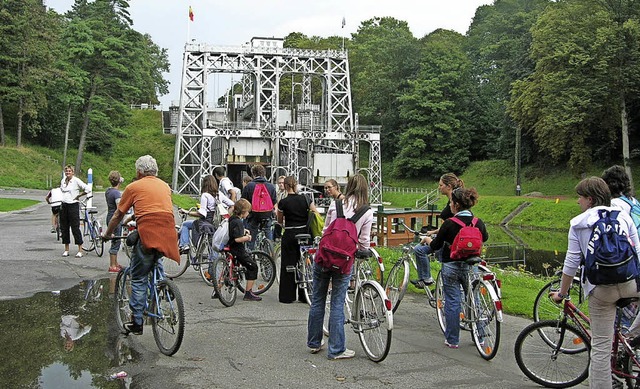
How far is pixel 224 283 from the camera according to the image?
999 centimetres

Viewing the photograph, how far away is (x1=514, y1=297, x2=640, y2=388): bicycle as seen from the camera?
601 centimetres

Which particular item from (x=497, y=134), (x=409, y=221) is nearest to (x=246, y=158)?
(x=497, y=134)

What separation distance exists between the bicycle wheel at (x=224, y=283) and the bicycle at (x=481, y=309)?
347 cm

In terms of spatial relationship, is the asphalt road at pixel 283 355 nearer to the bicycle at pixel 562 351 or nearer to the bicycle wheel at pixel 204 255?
the bicycle at pixel 562 351

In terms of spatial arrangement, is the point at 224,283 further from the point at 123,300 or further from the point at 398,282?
the point at 398,282

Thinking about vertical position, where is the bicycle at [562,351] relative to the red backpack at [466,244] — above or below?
below

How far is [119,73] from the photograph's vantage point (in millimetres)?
61312

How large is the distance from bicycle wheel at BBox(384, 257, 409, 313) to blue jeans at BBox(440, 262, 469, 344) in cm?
159

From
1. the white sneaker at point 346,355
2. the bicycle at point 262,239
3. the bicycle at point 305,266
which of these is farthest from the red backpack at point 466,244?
the bicycle at point 262,239

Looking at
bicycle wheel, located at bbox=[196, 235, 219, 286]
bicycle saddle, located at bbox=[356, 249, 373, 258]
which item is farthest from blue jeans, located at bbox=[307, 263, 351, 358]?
bicycle wheel, located at bbox=[196, 235, 219, 286]

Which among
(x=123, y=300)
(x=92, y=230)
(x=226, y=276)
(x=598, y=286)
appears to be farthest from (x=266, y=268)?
(x=598, y=286)

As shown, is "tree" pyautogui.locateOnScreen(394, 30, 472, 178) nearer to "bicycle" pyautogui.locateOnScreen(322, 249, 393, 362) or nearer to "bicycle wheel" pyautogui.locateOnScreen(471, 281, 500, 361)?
"bicycle wheel" pyautogui.locateOnScreen(471, 281, 500, 361)

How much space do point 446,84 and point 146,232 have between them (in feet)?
196

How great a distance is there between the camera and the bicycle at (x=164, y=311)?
7.13 metres
